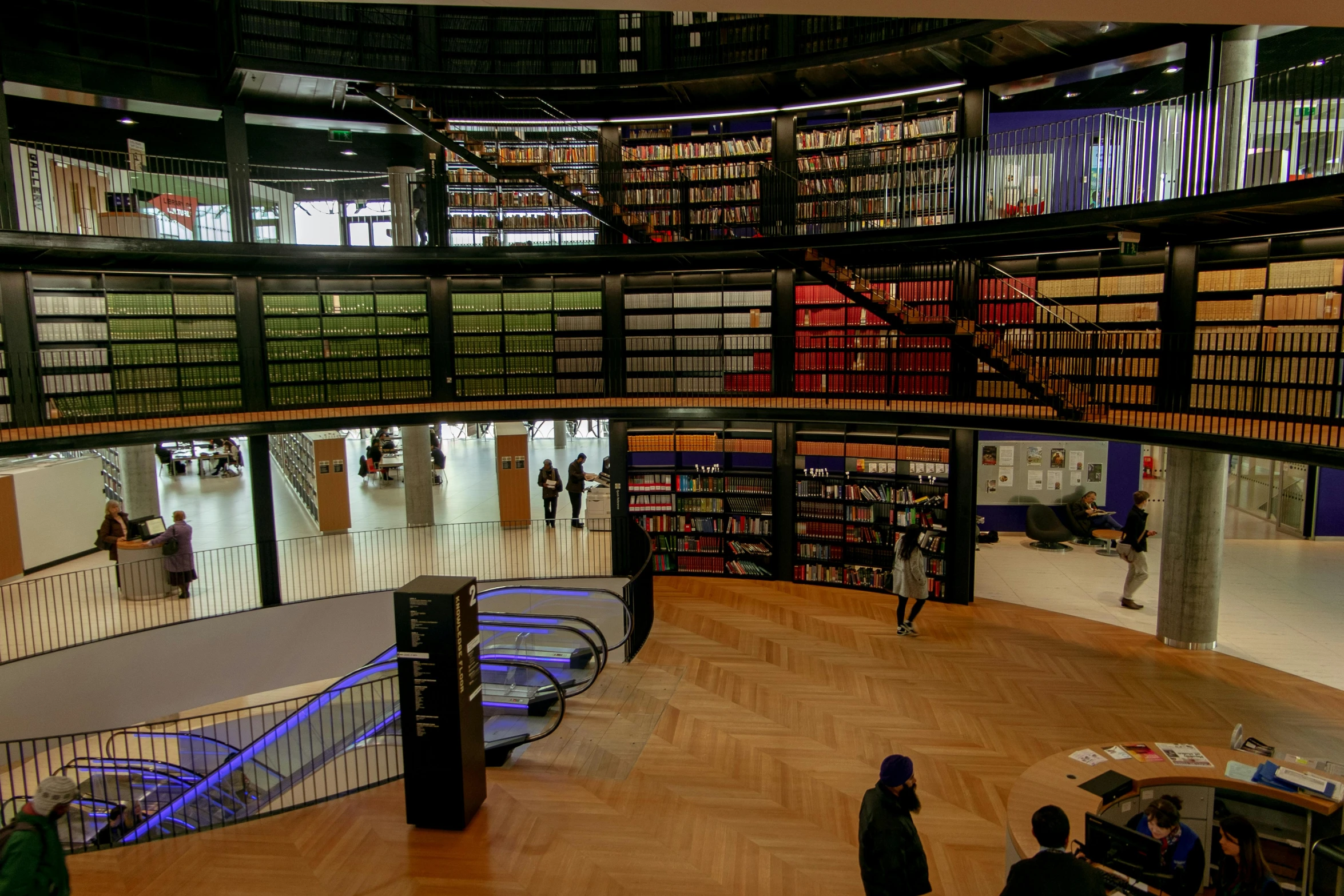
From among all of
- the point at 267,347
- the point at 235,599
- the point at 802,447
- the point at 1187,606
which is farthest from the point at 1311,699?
the point at 267,347

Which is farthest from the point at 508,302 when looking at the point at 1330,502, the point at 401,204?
the point at 1330,502

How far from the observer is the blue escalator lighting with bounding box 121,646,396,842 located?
6719mm

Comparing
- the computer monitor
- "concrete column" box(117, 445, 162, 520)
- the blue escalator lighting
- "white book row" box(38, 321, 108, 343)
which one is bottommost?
the blue escalator lighting

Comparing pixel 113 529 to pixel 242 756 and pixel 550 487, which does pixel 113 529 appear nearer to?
pixel 242 756

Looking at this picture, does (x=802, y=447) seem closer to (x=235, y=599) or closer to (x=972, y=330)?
(x=972, y=330)

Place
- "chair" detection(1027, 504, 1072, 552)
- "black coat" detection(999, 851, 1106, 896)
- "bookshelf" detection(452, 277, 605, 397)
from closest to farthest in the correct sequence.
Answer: "black coat" detection(999, 851, 1106, 896), "bookshelf" detection(452, 277, 605, 397), "chair" detection(1027, 504, 1072, 552)

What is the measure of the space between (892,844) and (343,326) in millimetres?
9721

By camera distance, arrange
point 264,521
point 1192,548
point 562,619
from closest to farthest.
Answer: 1. point 562,619
2. point 1192,548
3. point 264,521

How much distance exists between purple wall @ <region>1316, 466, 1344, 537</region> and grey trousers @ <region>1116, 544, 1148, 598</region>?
5.29 m

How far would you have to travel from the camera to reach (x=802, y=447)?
34.2 ft

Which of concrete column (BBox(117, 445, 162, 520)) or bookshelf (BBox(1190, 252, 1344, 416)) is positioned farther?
concrete column (BBox(117, 445, 162, 520))

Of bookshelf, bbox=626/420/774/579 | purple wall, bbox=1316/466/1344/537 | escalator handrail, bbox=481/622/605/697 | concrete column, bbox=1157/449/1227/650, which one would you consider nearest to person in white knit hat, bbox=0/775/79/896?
escalator handrail, bbox=481/622/605/697

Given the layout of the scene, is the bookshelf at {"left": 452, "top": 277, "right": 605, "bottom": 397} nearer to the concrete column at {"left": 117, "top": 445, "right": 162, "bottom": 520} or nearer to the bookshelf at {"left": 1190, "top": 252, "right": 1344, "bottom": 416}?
the concrete column at {"left": 117, "top": 445, "right": 162, "bottom": 520}

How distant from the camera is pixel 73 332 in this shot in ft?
31.3
